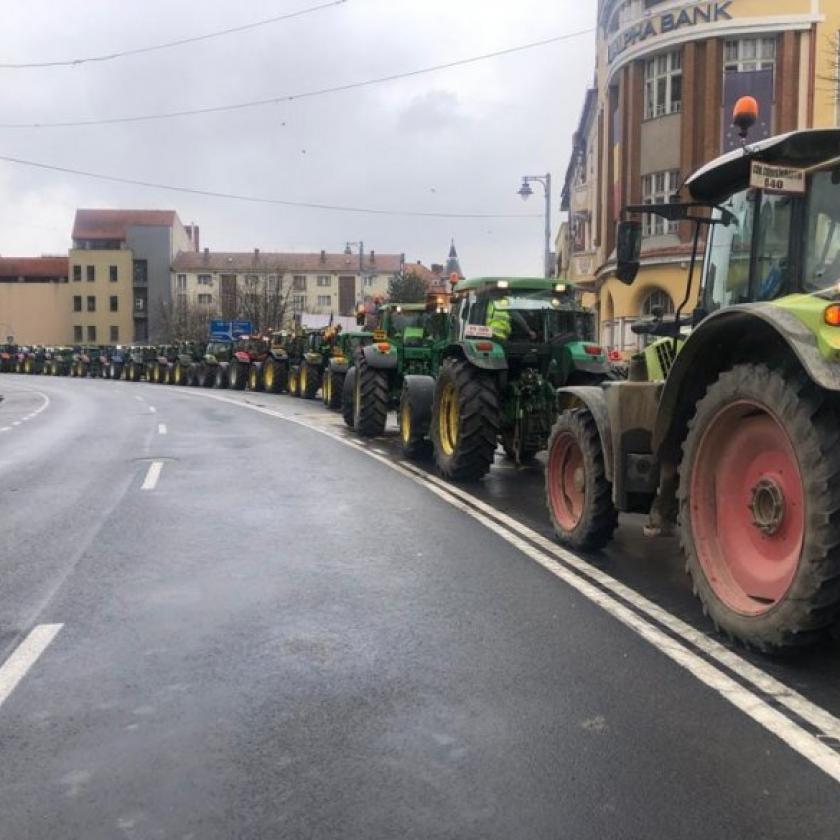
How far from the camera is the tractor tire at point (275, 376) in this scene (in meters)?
32.6

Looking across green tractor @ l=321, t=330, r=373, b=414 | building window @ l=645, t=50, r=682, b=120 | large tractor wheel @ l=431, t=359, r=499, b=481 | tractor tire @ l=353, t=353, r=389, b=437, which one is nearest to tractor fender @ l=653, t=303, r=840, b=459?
large tractor wheel @ l=431, t=359, r=499, b=481

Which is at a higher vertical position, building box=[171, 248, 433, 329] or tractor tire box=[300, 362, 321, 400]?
building box=[171, 248, 433, 329]

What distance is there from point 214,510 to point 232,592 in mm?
3132

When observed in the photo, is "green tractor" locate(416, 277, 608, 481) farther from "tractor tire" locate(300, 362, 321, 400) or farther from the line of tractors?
"tractor tire" locate(300, 362, 321, 400)

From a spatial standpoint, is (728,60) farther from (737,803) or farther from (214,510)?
(737,803)

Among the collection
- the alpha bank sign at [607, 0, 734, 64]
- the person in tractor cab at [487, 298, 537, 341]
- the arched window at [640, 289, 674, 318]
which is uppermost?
the alpha bank sign at [607, 0, 734, 64]

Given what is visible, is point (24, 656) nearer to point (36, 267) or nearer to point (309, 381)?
point (309, 381)

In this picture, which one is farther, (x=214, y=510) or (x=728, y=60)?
(x=728, y=60)

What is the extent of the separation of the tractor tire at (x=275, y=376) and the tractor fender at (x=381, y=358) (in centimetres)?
1727

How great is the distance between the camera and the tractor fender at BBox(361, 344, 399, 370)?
1535cm

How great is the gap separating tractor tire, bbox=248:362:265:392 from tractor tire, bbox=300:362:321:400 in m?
5.10

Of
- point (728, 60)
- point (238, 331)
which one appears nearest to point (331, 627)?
A: point (728, 60)

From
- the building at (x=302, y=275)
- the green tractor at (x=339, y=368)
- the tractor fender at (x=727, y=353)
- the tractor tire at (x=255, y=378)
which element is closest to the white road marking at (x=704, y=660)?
the tractor fender at (x=727, y=353)

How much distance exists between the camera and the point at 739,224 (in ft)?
17.5
